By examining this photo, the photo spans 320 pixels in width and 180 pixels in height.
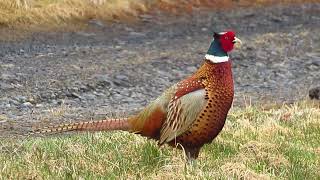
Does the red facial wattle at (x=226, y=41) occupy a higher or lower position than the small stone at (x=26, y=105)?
higher

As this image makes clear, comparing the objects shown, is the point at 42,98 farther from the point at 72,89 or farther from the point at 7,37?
the point at 7,37

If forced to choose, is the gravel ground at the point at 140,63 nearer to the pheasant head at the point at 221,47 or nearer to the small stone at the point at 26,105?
the small stone at the point at 26,105

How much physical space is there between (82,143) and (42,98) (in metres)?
5.74

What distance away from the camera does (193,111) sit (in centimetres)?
655

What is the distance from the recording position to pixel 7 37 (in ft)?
57.1

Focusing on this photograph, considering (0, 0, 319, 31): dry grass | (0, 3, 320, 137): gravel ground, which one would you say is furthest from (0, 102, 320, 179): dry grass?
(0, 0, 319, 31): dry grass

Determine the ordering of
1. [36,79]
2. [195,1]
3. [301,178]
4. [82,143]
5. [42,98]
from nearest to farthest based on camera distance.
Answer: [301,178]
[82,143]
[42,98]
[36,79]
[195,1]

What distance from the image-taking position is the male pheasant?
21.4 feet

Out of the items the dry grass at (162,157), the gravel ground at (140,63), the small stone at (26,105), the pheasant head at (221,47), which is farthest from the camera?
the gravel ground at (140,63)

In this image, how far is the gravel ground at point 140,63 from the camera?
42.0 ft

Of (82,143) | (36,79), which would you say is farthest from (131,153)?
(36,79)

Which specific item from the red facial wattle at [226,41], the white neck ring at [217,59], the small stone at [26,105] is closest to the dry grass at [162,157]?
the white neck ring at [217,59]

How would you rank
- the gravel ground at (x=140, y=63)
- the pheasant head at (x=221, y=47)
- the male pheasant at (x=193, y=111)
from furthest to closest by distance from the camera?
the gravel ground at (x=140, y=63)
the pheasant head at (x=221, y=47)
the male pheasant at (x=193, y=111)

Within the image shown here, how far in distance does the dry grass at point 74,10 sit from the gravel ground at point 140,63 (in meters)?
0.36
